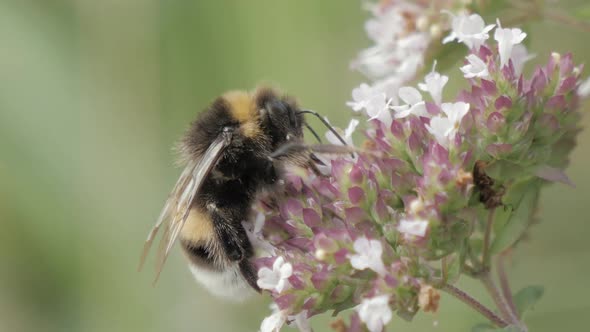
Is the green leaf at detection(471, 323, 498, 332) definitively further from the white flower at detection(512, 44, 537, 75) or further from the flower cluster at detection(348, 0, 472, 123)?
the flower cluster at detection(348, 0, 472, 123)

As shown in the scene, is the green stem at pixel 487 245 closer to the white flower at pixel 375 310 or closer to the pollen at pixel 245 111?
the white flower at pixel 375 310

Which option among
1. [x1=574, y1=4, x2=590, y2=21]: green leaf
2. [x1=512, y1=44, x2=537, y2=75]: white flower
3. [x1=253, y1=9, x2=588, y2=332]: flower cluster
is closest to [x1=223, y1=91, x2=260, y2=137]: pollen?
[x1=253, y1=9, x2=588, y2=332]: flower cluster

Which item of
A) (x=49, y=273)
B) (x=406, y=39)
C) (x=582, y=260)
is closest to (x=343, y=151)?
(x=406, y=39)

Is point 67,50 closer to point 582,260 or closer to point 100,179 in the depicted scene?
point 100,179

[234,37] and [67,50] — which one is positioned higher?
[234,37]

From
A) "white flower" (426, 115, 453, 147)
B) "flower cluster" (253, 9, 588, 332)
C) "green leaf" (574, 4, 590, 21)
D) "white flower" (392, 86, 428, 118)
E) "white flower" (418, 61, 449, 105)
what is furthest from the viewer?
"green leaf" (574, 4, 590, 21)

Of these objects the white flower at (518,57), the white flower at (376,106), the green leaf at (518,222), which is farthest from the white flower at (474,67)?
the green leaf at (518,222)

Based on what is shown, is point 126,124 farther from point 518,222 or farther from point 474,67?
point 518,222
